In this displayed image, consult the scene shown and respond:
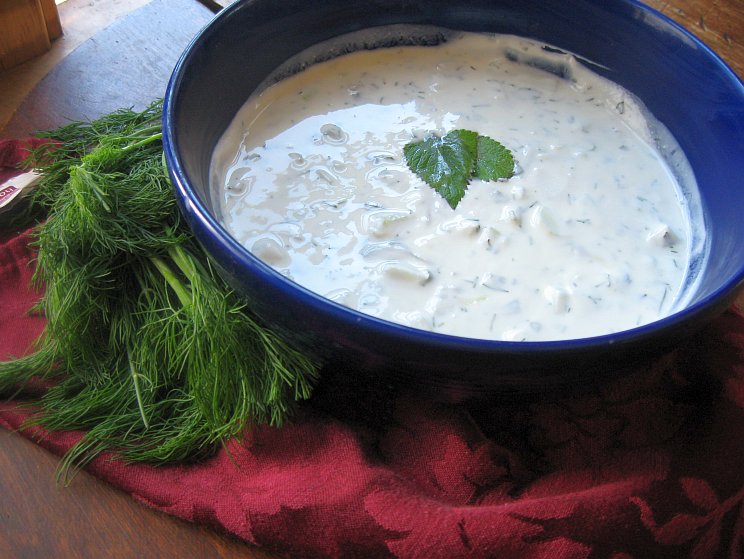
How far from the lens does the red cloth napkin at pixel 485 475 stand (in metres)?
1.12

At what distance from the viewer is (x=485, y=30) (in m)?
1.73

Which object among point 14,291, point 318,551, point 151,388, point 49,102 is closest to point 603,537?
point 318,551

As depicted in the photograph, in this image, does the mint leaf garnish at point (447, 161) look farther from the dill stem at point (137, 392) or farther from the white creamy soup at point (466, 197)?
the dill stem at point (137, 392)

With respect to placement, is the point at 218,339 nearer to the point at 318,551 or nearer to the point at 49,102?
the point at 318,551

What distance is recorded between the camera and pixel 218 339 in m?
1.18

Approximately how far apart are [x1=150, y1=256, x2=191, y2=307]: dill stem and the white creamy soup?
12 cm

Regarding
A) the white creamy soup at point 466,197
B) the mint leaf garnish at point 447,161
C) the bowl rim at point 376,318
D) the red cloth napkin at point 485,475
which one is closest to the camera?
the bowl rim at point 376,318

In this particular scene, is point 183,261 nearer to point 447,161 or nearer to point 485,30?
point 447,161

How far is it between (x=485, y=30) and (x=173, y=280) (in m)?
0.87

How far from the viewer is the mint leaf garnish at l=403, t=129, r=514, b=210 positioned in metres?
1.39

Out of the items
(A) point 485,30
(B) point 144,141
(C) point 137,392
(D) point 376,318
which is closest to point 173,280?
(C) point 137,392

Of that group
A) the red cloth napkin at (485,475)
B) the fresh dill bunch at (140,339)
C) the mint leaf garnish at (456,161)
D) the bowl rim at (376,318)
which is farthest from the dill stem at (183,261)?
the mint leaf garnish at (456,161)

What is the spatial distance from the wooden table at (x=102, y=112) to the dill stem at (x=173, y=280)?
0.95ft

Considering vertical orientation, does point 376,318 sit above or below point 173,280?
above
